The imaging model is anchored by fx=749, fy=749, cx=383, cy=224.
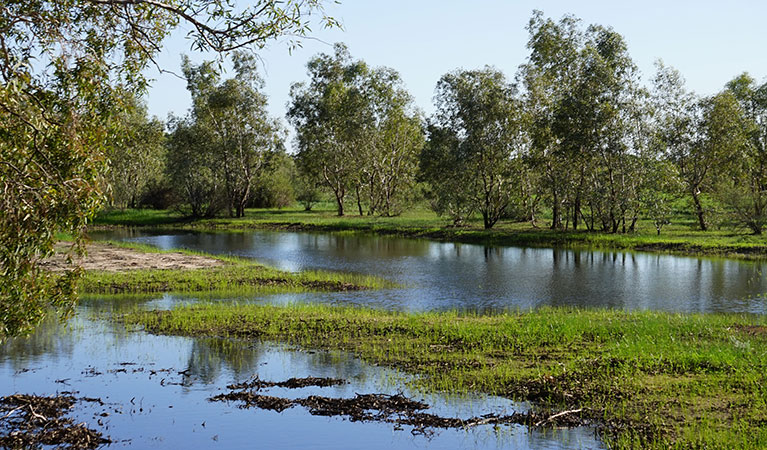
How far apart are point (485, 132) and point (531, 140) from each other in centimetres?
395

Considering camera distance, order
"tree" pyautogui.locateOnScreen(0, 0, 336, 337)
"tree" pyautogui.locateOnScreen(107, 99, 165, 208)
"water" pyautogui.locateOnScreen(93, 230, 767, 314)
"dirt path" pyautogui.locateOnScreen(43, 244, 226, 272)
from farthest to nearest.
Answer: "tree" pyautogui.locateOnScreen(107, 99, 165, 208) → "dirt path" pyautogui.locateOnScreen(43, 244, 226, 272) → "water" pyautogui.locateOnScreen(93, 230, 767, 314) → "tree" pyautogui.locateOnScreen(0, 0, 336, 337)

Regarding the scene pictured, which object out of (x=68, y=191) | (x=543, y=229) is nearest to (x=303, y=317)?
(x=68, y=191)

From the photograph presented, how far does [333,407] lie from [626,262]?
32.5 m

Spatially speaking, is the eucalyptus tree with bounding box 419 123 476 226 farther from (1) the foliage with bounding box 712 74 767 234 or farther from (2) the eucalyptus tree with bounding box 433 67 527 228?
(1) the foliage with bounding box 712 74 767 234

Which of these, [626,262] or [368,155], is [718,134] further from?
[368,155]

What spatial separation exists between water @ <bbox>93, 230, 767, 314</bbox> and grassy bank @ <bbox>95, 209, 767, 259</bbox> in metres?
2.57

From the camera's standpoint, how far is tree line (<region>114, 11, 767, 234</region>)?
52.3 m

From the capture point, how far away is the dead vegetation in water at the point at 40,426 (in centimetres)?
1151

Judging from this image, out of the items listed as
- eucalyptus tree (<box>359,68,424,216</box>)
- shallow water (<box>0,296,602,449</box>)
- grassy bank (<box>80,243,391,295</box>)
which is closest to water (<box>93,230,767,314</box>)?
grassy bank (<box>80,243,391,295</box>)

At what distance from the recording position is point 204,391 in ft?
48.6

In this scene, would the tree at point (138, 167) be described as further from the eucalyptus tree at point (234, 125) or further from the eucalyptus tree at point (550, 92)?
the eucalyptus tree at point (550, 92)

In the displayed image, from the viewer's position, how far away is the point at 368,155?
85.1 meters

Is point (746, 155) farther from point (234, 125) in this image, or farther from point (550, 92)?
point (234, 125)

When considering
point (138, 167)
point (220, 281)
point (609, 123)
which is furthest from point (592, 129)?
point (138, 167)
